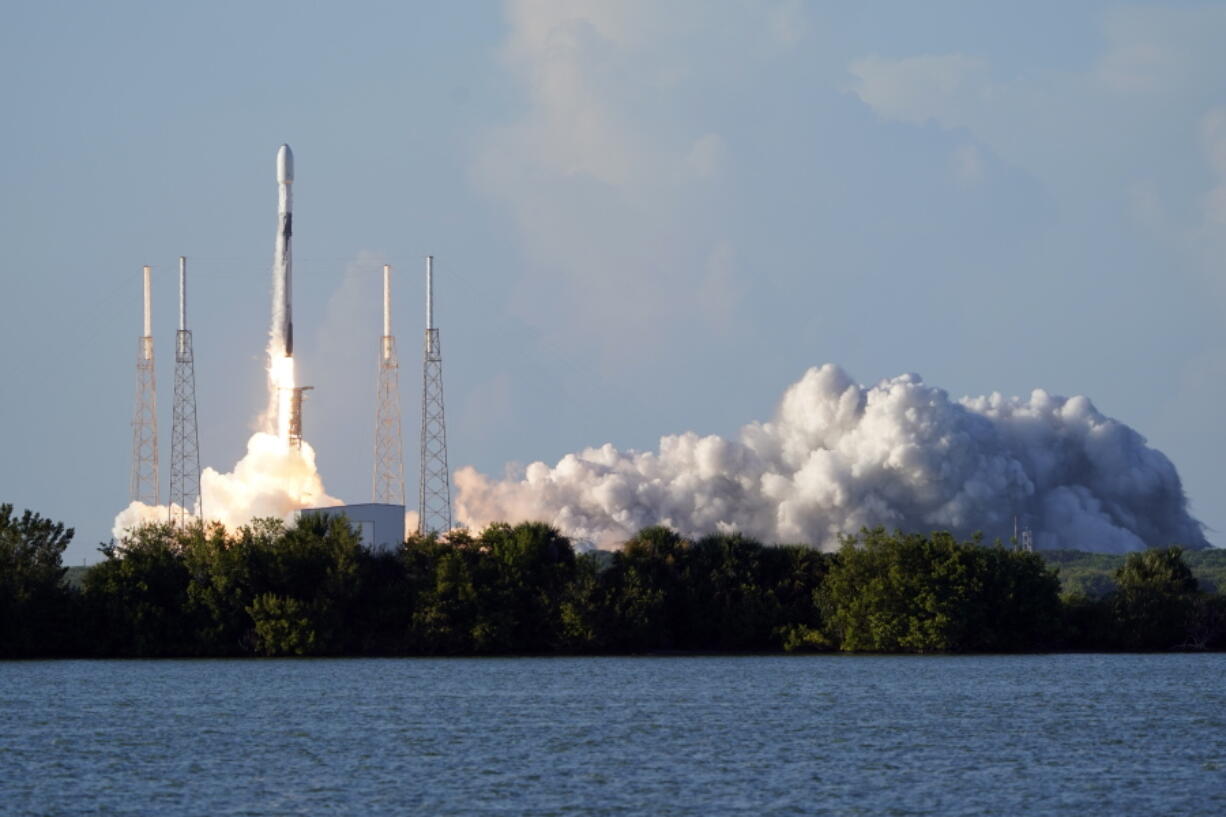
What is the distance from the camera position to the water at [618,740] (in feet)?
136

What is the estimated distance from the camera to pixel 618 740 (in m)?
53.1

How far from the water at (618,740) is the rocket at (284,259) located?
25.1m

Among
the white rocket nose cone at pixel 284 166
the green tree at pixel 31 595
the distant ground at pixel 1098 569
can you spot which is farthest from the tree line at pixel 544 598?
the distant ground at pixel 1098 569

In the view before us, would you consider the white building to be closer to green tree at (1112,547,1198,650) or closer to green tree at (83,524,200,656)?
green tree at (83,524,200,656)

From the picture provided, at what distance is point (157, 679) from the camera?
252 ft

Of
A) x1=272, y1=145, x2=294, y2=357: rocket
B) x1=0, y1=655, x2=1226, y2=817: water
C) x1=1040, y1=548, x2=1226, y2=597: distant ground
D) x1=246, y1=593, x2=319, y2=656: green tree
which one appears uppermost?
x1=272, y1=145, x2=294, y2=357: rocket

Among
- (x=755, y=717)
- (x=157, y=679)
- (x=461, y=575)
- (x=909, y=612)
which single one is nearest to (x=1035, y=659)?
(x=909, y=612)

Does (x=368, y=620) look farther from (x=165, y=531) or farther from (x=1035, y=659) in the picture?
(x=1035, y=659)

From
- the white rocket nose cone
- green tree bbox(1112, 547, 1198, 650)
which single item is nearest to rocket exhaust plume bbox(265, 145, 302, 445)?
the white rocket nose cone

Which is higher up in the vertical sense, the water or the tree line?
the tree line

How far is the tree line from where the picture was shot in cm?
8975

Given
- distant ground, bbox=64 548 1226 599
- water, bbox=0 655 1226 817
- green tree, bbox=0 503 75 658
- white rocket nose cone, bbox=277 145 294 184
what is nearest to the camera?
water, bbox=0 655 1226 817

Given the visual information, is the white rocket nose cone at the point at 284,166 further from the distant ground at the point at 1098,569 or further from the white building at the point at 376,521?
the distant ground at the point at 1098,569

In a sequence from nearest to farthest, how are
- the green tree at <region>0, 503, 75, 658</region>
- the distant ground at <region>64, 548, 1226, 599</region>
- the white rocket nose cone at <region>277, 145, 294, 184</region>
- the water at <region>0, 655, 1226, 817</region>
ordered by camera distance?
the water at <region>0, 655, 1226, 817</region>
the green tree at <region>0, 503, 75, 658</region>
the white rocket nose cone at <region>277, 145, 294, 184</region>
the distant ground at <region>64, 548, 1226, 599</region>
